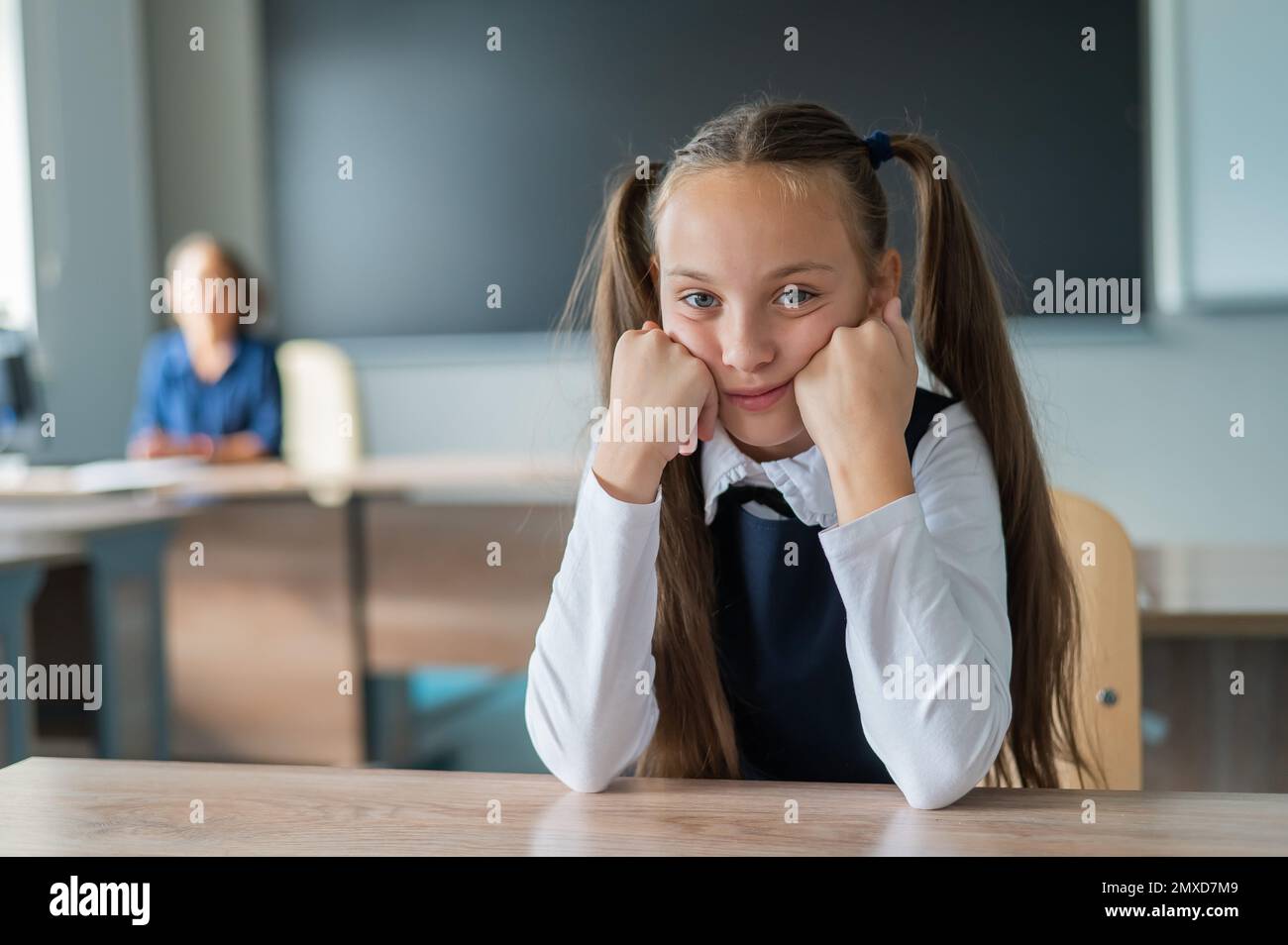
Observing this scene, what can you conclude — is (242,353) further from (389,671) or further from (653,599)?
(653,599)

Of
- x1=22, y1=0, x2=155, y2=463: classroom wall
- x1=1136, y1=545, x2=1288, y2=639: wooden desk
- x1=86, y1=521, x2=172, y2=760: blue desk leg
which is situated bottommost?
x1=86, y1=521, x2=172, y2=760: blue desk leg

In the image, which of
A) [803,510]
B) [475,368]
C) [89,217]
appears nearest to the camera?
[803,510]

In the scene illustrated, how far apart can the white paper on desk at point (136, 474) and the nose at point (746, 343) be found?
7.88 feet

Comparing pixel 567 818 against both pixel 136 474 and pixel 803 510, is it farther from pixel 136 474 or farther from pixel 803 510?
pixel 136 474

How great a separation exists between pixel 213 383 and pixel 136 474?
77 cm

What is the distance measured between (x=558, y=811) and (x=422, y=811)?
9 centimetres

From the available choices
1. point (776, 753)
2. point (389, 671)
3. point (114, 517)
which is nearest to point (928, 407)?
point (776, 753)

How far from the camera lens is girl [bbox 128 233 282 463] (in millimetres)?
3818

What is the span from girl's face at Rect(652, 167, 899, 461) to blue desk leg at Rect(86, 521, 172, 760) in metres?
2.05

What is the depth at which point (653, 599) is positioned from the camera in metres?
0.93

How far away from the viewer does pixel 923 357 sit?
1137 mm

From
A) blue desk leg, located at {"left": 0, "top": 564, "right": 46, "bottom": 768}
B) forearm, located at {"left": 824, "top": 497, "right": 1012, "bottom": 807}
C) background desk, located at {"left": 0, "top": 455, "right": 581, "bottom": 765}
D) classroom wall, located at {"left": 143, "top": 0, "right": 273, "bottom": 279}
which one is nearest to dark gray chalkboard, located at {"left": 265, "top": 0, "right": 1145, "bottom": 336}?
classroom wall, located at {"left": 143, "top": 0, "right": 273, "bottom": 279}

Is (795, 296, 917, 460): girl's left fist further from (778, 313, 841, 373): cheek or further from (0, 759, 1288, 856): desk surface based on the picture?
(0, 759, 1288, 856): desk surface

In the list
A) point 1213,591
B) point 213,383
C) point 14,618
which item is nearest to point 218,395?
point 213,383
